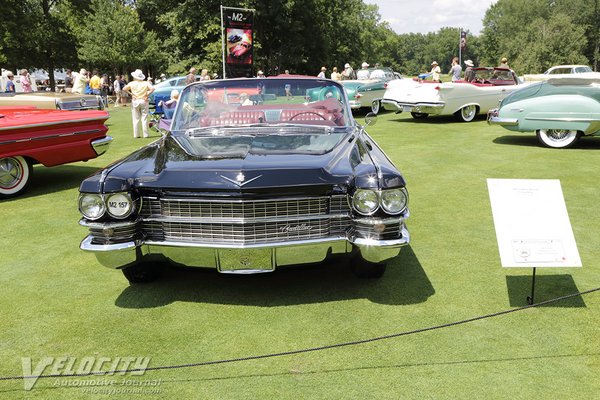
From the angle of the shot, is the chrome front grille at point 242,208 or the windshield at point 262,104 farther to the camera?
the windshield at point 262,104

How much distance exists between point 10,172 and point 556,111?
9081mm

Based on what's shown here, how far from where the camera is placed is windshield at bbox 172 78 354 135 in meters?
5.03

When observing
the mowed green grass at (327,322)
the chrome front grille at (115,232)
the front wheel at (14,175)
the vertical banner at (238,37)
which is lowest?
the mowed green grass at (327,322)

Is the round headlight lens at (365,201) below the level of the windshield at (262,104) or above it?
below

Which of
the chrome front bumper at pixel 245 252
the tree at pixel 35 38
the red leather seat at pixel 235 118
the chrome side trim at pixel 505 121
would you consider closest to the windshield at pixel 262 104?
the red leather seat at pixel 235 118

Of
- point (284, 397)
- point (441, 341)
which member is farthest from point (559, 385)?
point (284, 397)

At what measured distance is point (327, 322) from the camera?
3.61 meters

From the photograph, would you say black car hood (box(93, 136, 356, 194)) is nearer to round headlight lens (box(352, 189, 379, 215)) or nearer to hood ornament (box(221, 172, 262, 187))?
hood ornament (box(221, 172, 262, 187))

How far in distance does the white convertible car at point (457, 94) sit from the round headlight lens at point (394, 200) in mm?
10487

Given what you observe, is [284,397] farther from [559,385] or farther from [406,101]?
[406,101]

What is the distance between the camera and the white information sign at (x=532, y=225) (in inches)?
144

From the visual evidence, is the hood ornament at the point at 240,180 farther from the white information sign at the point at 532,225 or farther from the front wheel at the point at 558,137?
the front wheel at the point at 558,137

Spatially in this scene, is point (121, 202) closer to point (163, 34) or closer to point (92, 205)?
point (92, 205)

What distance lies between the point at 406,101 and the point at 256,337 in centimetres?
1216
